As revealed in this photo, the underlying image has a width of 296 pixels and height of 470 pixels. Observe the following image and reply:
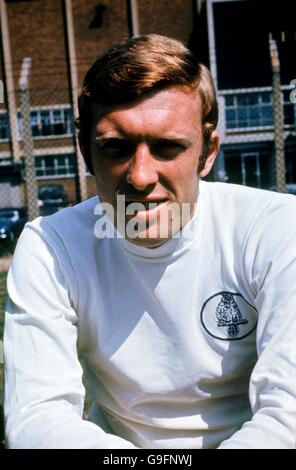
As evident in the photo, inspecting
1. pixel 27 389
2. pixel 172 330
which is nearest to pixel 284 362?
pixel 172 330

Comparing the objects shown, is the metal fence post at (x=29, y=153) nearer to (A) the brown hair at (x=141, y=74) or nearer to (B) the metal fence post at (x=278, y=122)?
(B) the metal fence post at (x=278, y=122)

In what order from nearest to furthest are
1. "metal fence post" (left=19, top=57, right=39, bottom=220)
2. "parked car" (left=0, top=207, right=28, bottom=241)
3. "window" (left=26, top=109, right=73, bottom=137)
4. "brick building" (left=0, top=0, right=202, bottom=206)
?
"metal fence post" (left=19, top=57, right=39, bottom=220)
"parked car" (left=0, top=207, right=28, bottom=241)
"window" (left=26, top=109, right=73, bottom=137)
"brick building" (left=0, top=0, right=202, bottom=206)

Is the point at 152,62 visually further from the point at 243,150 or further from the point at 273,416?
the point at 243,150

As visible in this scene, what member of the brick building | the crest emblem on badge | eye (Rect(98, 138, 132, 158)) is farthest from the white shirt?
the brick building

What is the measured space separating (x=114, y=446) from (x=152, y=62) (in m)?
0.87

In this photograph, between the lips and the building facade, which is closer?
the lips

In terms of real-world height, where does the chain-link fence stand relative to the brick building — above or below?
below

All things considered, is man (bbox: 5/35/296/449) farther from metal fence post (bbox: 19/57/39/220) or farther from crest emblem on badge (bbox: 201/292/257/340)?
metal fence post (bbox: 19/57/39/220)

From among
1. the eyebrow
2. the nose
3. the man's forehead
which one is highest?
the man's forehead

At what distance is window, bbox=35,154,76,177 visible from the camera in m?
27.2

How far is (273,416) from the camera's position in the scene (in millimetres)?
1356

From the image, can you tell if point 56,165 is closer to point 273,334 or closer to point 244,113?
point 244,113

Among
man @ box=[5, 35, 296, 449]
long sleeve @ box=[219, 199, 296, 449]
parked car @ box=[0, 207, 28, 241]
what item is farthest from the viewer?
parked car @ box=[0, 207, 28, 241]

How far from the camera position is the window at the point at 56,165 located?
89.4 feet
